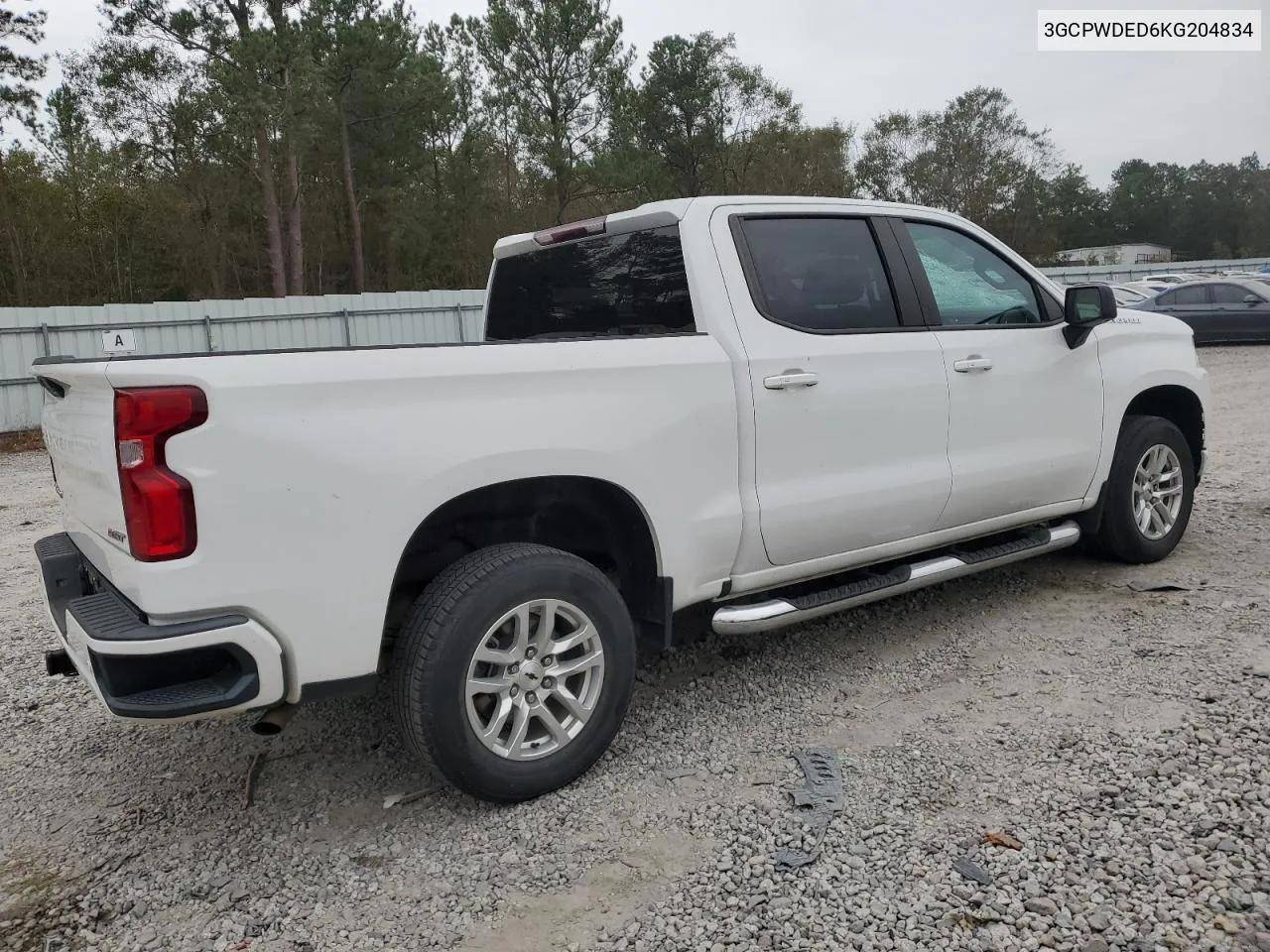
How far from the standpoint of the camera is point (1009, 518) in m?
4.39

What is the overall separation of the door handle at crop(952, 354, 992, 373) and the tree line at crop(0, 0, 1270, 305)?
21028mm

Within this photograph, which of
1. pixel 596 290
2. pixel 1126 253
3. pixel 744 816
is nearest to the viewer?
pixel 744 816

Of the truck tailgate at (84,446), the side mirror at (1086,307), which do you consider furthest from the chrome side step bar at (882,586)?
the truck tailgate at (84,446)

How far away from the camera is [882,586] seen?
381 centimetres

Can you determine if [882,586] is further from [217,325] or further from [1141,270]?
[1141,270]

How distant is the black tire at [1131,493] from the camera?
483cm

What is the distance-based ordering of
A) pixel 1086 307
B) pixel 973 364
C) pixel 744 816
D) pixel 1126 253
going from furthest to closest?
pixel 1126 253 < pixel 1086 307 < pixel 973 364 < pixel 744 816

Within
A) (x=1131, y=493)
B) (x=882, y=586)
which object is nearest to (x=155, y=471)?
(x=882, y=586)

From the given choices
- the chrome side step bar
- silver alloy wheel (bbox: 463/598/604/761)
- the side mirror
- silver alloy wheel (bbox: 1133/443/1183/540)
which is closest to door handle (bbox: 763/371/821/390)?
the chrome side step bar

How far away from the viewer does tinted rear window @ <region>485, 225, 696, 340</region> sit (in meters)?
3.59

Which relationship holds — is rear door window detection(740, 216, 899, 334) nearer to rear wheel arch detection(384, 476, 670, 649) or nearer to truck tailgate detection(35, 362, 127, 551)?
rear wheel arch detection(384, 476, 670, 649)

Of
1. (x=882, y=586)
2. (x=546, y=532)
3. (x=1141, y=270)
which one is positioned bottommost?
(x=882, y=586)

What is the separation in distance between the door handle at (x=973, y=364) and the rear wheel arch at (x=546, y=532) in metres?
1.66

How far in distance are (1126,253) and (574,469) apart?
7778cm
